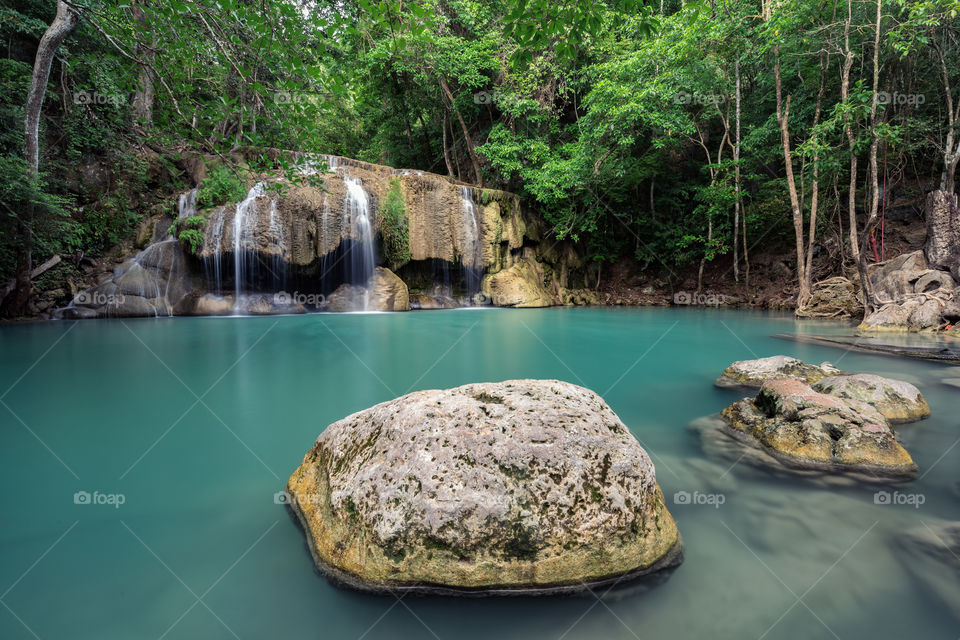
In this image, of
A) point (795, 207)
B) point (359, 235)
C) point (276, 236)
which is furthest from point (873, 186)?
point (276, 236)

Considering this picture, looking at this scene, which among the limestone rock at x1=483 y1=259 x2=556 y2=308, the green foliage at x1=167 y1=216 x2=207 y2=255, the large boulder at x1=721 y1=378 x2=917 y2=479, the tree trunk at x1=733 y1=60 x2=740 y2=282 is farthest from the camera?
the limestone rock at x1=483 y1=259 x2=556 y2=308

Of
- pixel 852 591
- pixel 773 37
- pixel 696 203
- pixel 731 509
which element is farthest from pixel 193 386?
pixel 696 203

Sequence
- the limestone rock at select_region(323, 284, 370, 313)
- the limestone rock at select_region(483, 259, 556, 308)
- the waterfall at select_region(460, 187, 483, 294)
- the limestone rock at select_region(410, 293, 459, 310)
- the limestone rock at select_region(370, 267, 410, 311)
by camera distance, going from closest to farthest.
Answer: the limestone rock at select_region(323, 284, 370, 313) < the limestone rock at select_region(370, 267, 410, 311) < the limestone rock at select_region(410, 293, 459, 310) < the waterfall at select_region(460, 187, 483, 294) < the limestone rock at select_region(483, 259, 556, 308)

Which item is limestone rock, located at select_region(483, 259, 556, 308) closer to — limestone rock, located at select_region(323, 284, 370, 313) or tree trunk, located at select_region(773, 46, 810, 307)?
limestone rock, located at select_region(323, 284, 370, 313)

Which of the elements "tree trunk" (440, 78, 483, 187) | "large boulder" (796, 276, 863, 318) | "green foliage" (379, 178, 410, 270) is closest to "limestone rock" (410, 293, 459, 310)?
Result: "green foliage" (379, 178, 410, 270)

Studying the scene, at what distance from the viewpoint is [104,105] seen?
1414cm

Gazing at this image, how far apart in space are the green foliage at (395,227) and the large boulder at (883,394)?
14.9m

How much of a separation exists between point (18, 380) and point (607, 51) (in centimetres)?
2006

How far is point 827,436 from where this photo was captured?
2.94 meters

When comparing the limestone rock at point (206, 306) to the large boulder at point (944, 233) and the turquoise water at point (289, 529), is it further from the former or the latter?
the large boulder at point (944, 233)

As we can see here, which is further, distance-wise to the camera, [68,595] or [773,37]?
[773,37]

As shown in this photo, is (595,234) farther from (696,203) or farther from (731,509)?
(731,509)

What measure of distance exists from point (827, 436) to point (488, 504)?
2729 millimetres

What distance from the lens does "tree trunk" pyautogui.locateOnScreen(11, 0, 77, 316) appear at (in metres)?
7.30
